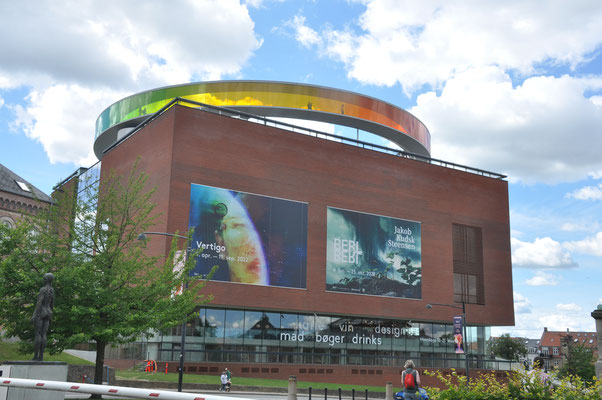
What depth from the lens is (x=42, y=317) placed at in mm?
16734

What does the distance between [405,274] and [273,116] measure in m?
18.0

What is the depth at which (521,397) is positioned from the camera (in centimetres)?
1011

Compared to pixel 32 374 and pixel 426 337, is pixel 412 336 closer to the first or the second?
pixel 426 337

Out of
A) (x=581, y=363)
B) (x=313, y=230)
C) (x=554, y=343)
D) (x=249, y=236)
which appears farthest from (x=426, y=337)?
(x=554, y=343)

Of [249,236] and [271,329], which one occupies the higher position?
[249,236]

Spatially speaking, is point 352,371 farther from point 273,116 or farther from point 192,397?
point 192,397

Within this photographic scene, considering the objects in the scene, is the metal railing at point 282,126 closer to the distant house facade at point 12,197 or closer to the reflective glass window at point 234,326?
the reflective glass window at point 234,326

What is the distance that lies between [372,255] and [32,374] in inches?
1428

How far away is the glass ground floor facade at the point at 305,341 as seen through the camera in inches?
1614

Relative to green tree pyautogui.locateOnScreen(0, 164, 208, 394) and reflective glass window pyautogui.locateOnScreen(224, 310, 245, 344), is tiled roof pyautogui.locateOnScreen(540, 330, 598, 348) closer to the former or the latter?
reflective glass window pyautogui.locateOnScreen(224, 310, 245, 344)

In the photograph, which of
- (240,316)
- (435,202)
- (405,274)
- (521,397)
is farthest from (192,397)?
(435,202)

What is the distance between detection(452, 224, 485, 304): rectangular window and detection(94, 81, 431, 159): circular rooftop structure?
37.1 ft

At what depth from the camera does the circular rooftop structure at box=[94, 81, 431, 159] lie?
52.1 metres

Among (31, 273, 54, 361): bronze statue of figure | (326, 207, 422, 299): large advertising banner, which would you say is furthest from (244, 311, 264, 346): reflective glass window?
(31, 273, 54, 361): bronze statue of figure
